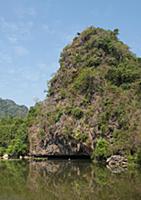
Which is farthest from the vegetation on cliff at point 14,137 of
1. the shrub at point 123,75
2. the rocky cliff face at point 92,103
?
the shrub at point 123,75

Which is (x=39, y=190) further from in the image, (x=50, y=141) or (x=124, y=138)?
(x=50, y=141)

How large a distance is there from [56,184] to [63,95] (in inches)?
1187

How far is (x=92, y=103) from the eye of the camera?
47.1 metres

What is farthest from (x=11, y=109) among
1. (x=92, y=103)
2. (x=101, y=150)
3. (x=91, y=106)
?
(x=101, y=150)

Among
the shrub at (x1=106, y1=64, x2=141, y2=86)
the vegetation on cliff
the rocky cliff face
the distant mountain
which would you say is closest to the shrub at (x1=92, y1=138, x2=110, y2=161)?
the rocky cliff face

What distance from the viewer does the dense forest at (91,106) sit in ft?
135

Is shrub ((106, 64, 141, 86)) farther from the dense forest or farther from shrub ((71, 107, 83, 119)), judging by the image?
shrub ((71, 107, 83, 119))

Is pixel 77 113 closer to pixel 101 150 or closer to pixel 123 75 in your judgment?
pixel 101 150

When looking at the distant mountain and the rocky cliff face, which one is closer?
the rocky cliff face

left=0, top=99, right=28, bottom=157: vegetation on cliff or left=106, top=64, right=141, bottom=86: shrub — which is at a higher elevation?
left=106, top=64, right=141, bottom=86: shrub

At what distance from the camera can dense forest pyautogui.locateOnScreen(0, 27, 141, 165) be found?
4128cm

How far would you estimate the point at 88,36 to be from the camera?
56.2 meters

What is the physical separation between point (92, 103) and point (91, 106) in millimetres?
849

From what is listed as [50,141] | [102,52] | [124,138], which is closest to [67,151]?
[50,141]
